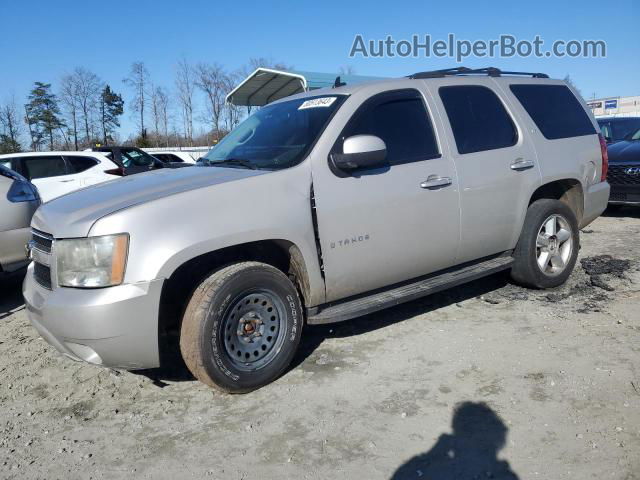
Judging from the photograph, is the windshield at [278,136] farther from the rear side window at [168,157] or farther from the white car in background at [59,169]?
the rear side window at [168,157]

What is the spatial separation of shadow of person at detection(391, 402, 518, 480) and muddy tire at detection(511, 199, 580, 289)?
2097mm

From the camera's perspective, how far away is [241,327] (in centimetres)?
316

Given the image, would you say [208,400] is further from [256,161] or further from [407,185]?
[407,185]

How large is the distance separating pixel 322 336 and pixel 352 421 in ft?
4.24

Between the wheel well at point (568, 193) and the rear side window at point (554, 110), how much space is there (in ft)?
1.49

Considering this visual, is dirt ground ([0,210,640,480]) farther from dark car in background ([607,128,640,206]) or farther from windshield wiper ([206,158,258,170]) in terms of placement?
dark car in background ([607,128,640,206])

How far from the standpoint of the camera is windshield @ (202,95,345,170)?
3.51 meters

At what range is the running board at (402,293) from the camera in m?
3.41

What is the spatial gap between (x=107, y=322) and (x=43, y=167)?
762 cm

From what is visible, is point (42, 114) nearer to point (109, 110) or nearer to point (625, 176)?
point (109, 110)

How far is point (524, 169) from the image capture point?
4391mm

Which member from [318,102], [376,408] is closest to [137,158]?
[318,102]

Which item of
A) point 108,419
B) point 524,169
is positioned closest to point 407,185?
point 524,169

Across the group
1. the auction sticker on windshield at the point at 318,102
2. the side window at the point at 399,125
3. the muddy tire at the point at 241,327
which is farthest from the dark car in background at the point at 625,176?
the muddy tire at the point at 241,327
